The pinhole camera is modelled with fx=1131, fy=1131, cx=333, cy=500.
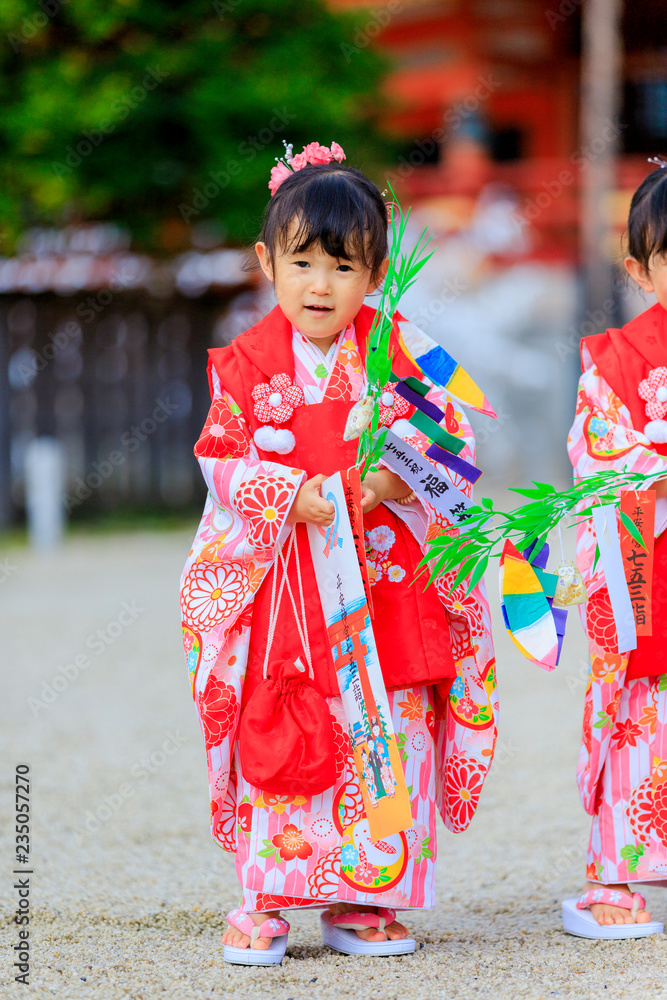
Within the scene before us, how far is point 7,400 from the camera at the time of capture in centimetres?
977

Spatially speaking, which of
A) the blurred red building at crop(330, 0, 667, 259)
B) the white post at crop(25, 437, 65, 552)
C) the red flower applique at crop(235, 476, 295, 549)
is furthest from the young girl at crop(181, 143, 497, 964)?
the blurred red building at crop(330, 0, 667, 259)

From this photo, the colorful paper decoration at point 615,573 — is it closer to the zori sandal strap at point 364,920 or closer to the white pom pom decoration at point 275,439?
the white pom pom decoration at point 275,439

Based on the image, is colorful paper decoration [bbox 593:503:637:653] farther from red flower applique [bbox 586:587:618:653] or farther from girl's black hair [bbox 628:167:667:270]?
girl's black hair [bbox 628:167:667:270]

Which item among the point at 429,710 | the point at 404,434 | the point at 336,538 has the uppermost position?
the point at 404,434

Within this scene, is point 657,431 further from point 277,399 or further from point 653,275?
point 277,399

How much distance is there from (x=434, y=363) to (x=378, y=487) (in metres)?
Answer: 0.35

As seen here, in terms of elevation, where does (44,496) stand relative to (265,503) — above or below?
above

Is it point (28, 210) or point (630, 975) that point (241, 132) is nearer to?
point (28, 210)

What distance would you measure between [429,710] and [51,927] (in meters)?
1.02

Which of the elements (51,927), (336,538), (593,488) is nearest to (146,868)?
(51,927)

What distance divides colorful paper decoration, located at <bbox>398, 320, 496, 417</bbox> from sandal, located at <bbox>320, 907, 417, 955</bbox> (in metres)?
1.12

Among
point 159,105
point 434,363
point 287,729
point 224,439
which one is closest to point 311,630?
point 287,729

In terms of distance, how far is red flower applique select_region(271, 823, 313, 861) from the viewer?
2.37 m

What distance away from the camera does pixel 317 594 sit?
2395 millimetres
